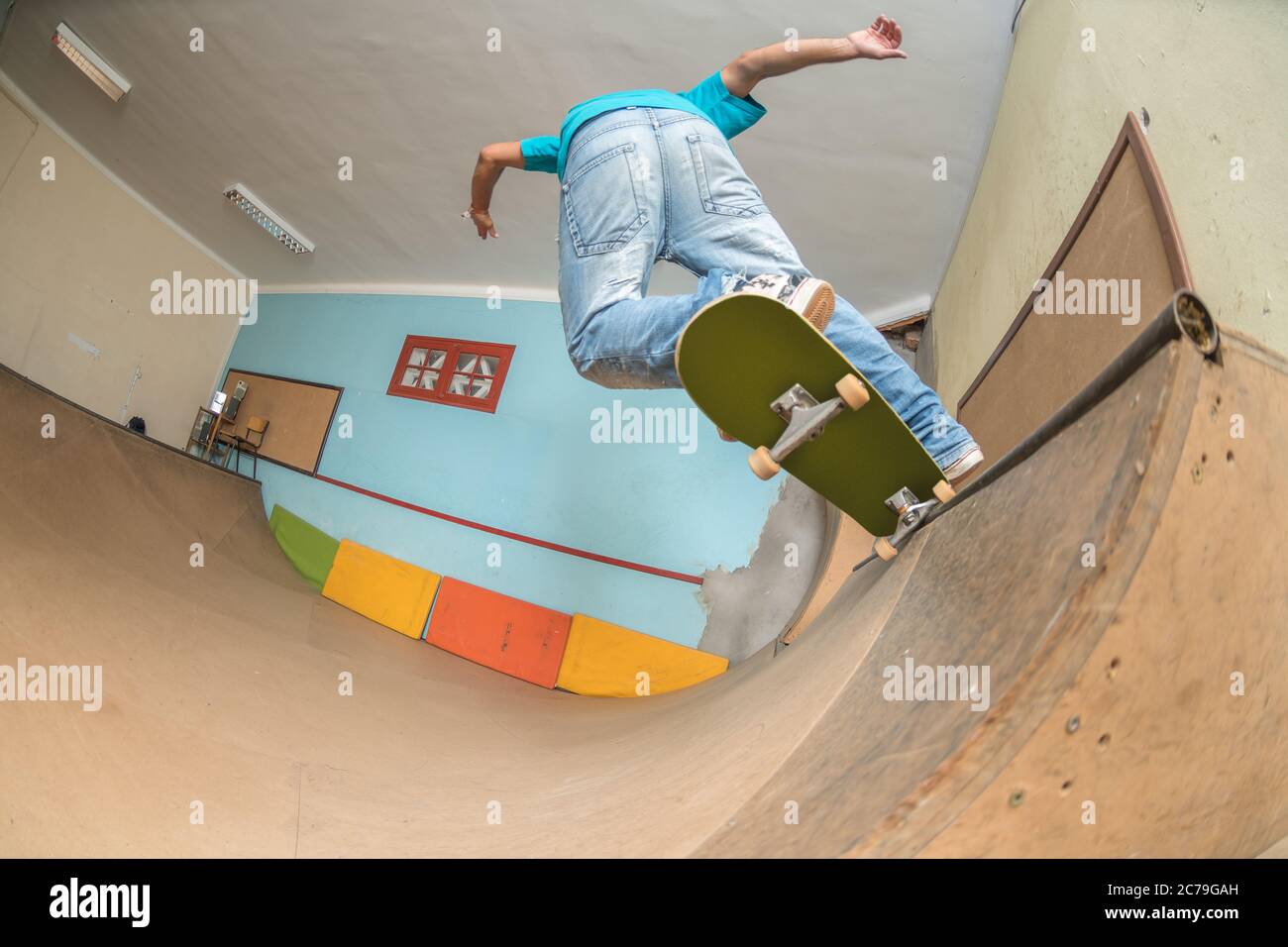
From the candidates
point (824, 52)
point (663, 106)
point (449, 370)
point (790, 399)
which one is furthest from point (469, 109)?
point (790, 399)

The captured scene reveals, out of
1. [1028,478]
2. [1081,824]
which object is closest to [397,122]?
[1028,478]

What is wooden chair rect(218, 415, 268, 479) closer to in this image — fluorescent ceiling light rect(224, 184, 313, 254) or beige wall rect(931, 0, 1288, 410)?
fluorescent ceiling light rect(224, 184, 313, 254)

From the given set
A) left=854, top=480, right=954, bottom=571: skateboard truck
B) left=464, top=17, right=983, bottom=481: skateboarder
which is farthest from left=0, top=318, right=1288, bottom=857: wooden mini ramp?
left=464, top=17, right=983, bottom=481: skateboarder

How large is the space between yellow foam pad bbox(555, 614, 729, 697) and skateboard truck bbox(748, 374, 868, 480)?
1.83m

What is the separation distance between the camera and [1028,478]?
25.7 inches

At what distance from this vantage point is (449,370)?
3660mm

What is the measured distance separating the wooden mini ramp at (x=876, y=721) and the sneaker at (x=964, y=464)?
0.16 m

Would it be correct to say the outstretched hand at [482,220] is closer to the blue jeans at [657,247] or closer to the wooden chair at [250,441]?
the blue jeans at [657,247]

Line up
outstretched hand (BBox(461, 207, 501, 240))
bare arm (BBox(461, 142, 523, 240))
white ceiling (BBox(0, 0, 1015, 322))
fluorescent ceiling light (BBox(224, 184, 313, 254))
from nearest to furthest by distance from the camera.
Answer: bare arm (BBox(461, 142, 523, 240)) → outstretched hand (BBox(461, 207, 501, 240)) → white ceiling (BBox(0, 0, 1015, 322)) → fluorescent ceiling light (BBox(224, 184, 313, 254))

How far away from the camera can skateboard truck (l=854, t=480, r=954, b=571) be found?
1.00 metres

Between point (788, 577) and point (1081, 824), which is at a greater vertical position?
point (788, 577)

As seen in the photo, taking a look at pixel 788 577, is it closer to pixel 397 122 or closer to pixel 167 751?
pixel 167 751
